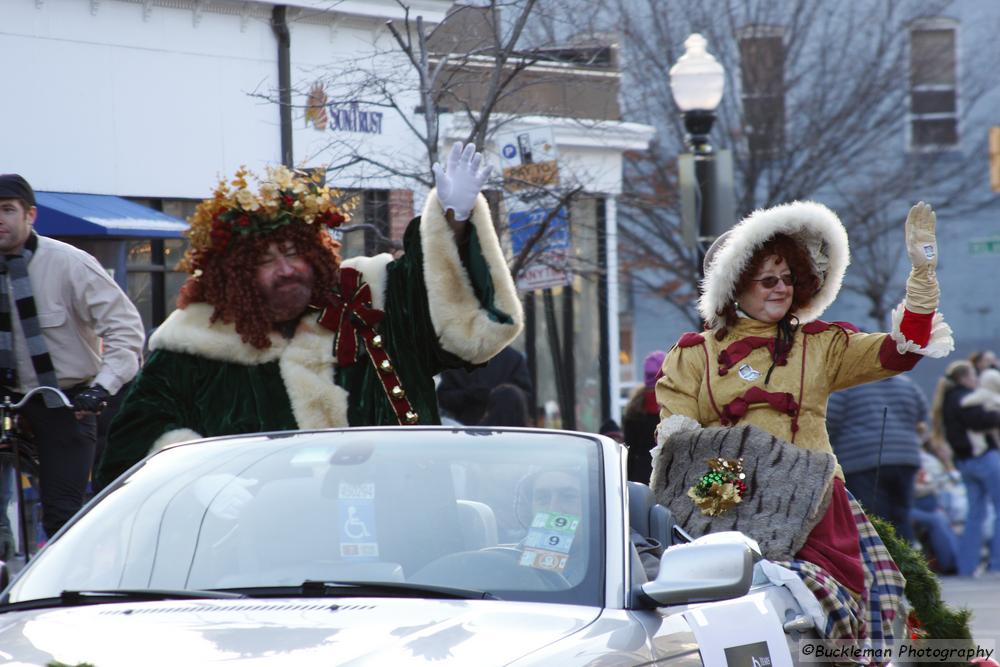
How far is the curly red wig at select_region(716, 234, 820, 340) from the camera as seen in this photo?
20.9 ft

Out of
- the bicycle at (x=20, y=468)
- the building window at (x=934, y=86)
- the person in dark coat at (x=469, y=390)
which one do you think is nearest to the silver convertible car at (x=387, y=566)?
the bicycle at (x=20, y=468)

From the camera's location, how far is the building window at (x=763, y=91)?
71.6ft

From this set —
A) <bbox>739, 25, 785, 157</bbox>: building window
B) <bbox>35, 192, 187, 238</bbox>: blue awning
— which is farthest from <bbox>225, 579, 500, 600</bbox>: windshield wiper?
<bbox>739, 25, 785, 157</bbox>: building window

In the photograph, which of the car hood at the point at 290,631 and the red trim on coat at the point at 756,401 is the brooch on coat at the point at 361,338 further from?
the car hood at the point at 290,631

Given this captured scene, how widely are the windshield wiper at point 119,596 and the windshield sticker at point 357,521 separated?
1.03ft

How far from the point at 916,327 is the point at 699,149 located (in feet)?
23.8

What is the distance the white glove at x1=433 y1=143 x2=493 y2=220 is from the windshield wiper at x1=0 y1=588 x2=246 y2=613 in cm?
253

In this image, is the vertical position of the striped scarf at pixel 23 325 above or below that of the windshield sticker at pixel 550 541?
above

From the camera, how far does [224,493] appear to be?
14.8ft

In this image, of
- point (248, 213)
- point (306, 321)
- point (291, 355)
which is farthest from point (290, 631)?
point (248, 213)

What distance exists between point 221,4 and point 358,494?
12033 millimetres

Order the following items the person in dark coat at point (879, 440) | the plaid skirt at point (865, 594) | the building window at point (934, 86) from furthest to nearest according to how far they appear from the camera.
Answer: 1. the building window at point (934, 86)
2. the person in dark coat at point (879, 440)
3. the plaid skirt at point (865, 594)

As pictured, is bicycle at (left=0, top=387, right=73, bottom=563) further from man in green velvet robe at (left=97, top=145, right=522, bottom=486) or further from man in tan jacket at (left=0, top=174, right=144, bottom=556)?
man in green velvet robe at (left=97, top=145, right=522, bottom=486)

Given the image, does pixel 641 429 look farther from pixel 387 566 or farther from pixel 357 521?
pixel 387 566
